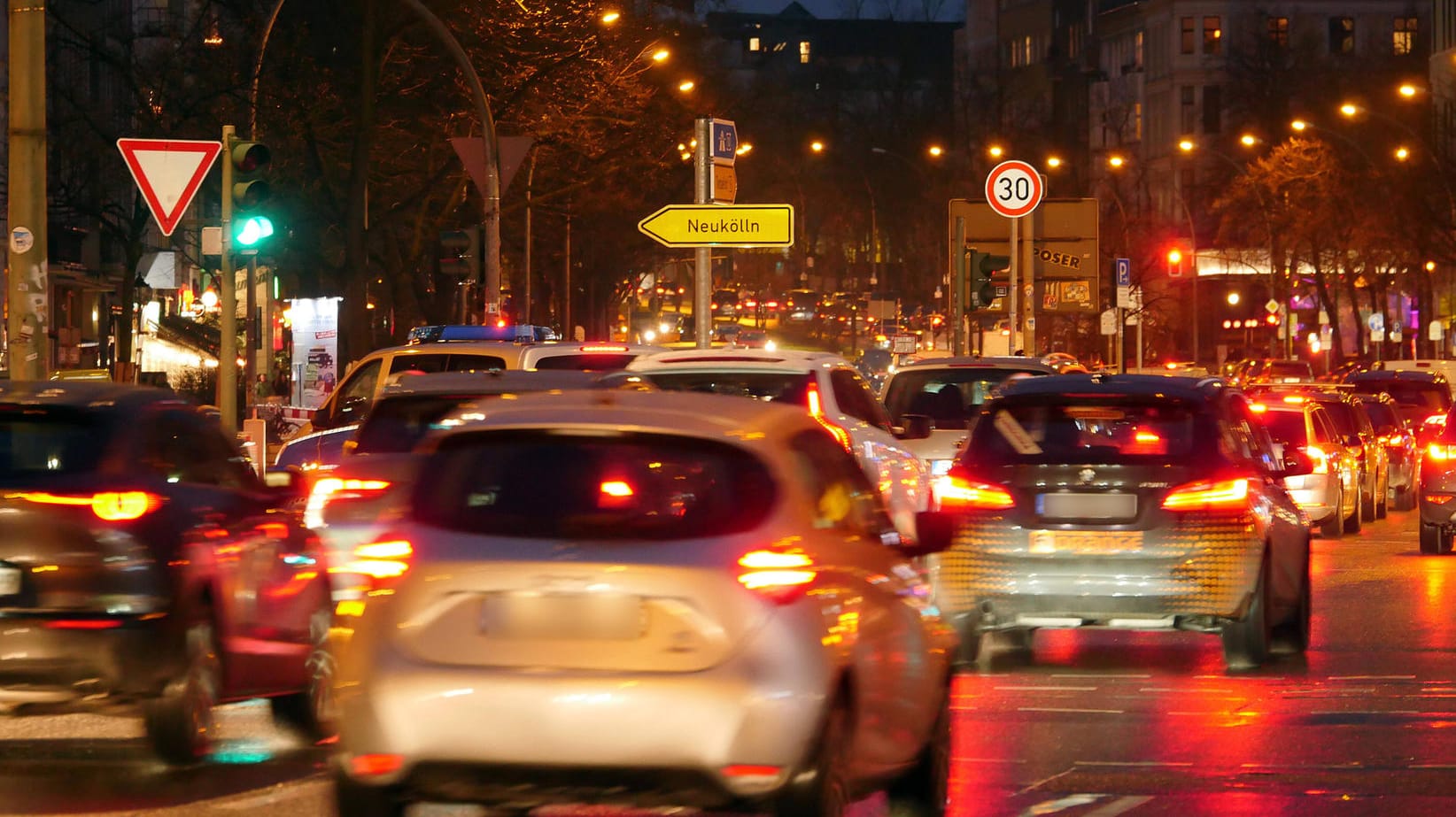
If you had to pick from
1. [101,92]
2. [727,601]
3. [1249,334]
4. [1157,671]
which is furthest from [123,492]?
[1249,334]

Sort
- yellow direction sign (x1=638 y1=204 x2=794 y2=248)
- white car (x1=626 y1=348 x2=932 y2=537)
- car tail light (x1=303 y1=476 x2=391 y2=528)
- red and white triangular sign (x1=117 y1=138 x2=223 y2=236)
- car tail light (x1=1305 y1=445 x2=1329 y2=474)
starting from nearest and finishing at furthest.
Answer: car tail light (x1=303 y1=476 x2=391 y2=528)
white car (x1=626 y1=348 x2=932 y2=537)
red and white triangular sign (x1=117 y1=138 x2=223 y2=236)
yellow direction sign (x1=638 y1=204 x2=794 y2=248)
car tail light (x1=1305 y1=445 x2=1329 y2=474)

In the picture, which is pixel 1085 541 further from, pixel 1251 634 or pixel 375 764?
pixel 375 764

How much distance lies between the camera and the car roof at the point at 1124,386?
43.5 ft

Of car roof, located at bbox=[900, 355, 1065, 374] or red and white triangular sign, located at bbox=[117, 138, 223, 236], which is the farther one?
car roof, located at bbox=[900, 355, 1065, 374]

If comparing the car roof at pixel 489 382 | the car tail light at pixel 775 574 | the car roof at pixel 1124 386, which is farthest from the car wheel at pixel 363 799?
the car roof at pixel 1124 386

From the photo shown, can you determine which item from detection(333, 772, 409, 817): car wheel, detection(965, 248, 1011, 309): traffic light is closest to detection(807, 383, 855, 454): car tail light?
detection(333, 772, 409, 817): car wheel

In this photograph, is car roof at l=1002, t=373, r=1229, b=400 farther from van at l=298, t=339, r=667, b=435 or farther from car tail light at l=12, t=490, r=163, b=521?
van at l=298, t=339, r=667, b=435

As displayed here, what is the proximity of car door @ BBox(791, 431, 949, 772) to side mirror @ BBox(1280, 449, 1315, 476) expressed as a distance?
6117 mm

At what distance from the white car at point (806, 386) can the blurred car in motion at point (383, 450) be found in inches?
127

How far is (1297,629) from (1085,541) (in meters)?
1.83

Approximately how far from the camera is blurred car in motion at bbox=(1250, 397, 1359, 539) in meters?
26.1

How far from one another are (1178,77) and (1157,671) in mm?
112035

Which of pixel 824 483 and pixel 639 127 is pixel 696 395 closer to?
pixel 824 483

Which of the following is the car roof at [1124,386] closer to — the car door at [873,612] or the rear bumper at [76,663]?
the car door at [873,612]
